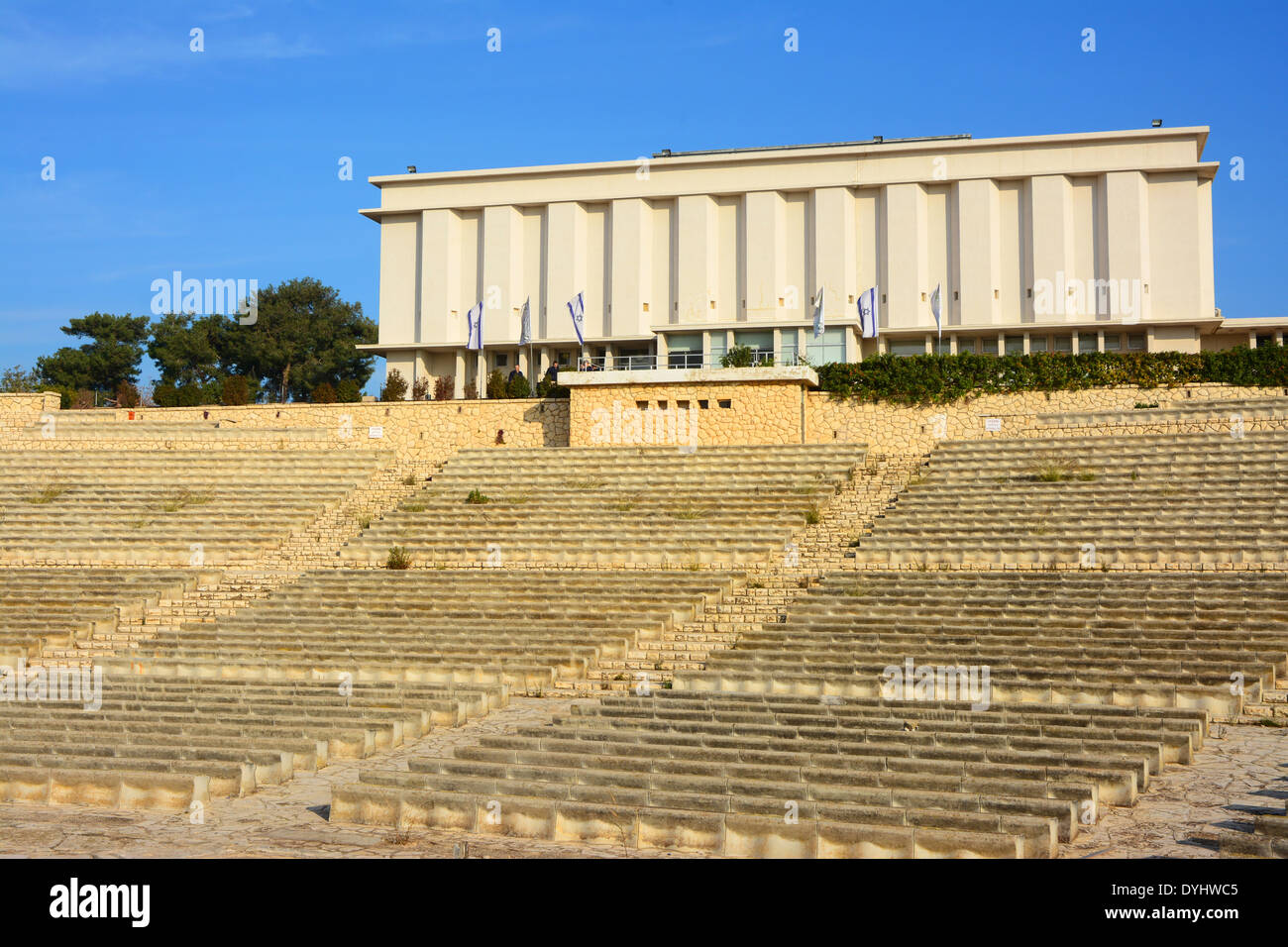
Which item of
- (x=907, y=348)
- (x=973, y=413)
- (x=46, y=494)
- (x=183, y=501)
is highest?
(x=907, y=348)

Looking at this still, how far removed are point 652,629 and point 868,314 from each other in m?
23.6

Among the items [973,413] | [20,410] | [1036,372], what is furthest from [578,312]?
[20,410]

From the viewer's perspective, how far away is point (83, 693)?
1520 cm

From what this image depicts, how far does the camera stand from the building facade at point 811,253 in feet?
133

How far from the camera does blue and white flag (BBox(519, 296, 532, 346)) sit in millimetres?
43469

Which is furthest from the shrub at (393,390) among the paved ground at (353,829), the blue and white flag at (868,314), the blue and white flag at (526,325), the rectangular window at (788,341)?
the paved ground at (353,829)

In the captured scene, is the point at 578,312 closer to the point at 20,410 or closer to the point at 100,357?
the point at 20,410

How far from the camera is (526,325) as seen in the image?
43.5 meters

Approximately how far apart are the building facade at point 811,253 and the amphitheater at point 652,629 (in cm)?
968

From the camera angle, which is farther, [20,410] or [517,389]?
[20,410]

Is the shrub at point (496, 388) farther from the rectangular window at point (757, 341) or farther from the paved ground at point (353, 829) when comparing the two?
the paved ground at point (353, 829)

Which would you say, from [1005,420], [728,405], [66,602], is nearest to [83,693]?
[66,602]

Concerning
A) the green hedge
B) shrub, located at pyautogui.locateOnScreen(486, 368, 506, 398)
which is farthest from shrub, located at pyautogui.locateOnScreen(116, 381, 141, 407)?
the green hedge

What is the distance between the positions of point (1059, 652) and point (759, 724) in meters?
5.94
